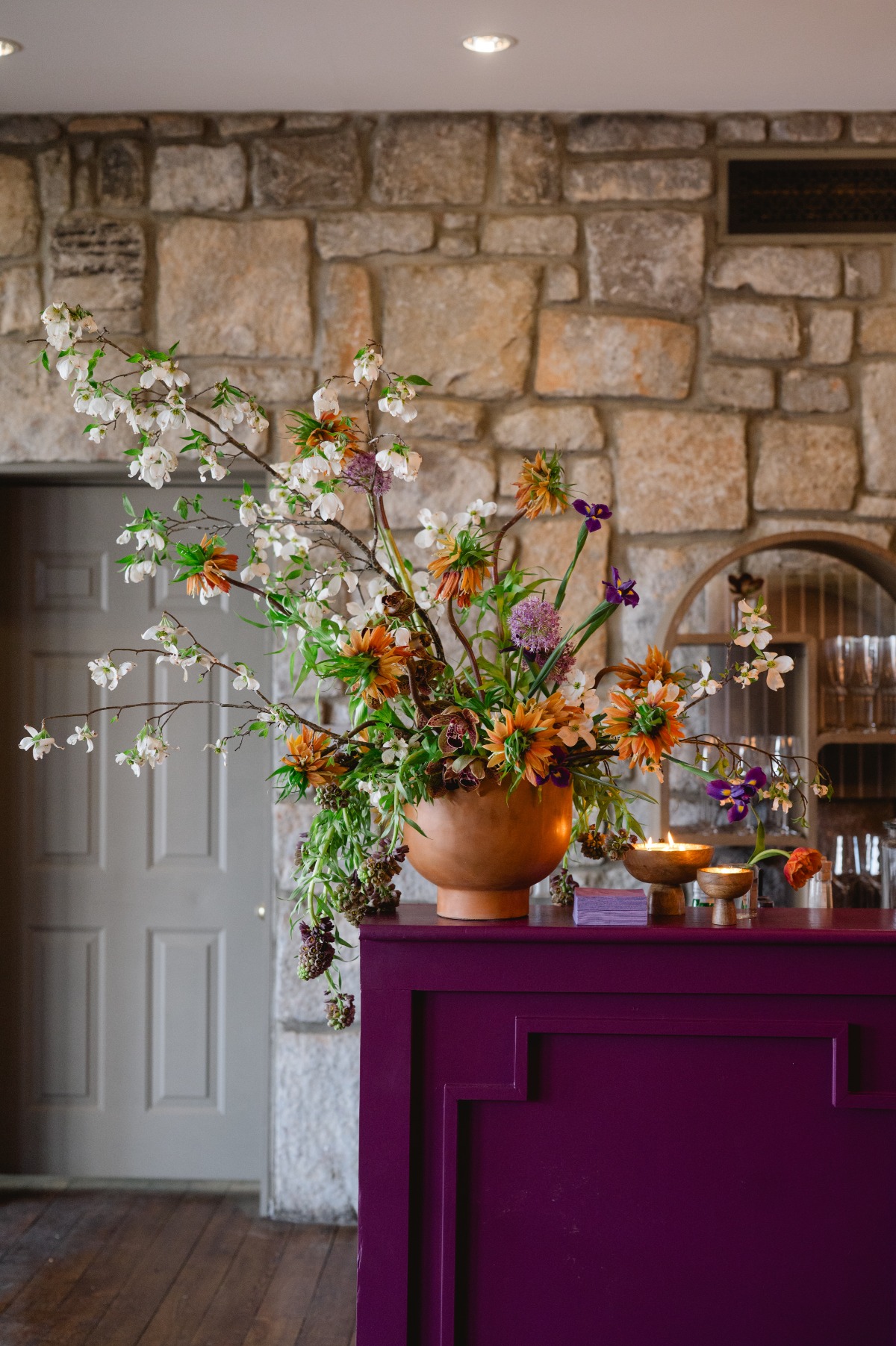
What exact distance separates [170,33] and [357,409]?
963 millimetres

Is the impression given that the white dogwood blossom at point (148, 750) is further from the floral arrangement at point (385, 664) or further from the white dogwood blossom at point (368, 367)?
the white dogwood blossom at point (368, 367)

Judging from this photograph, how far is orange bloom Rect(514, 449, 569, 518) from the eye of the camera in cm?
170

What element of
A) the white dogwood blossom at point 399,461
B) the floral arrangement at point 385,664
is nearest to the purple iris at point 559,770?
the floral arrangement at point 385,664

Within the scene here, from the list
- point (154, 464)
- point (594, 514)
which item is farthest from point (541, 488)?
point (154, 464)

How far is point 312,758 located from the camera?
1645 millimetres

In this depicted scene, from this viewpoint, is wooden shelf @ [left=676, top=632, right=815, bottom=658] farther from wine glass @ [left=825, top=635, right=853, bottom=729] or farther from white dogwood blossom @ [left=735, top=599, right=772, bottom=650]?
white dogwood blossom @ [left=735, top=599, right=772, bottom=650]

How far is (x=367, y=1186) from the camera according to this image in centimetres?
174

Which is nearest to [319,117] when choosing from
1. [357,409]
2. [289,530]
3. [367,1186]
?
[357,409]

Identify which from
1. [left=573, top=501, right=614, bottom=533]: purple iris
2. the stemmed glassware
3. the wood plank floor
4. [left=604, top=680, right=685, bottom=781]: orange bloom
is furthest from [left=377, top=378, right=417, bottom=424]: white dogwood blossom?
the wood plank floor

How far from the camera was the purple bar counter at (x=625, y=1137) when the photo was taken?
1746 millimetres

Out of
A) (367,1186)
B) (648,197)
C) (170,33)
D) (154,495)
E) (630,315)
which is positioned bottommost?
(367,1186)

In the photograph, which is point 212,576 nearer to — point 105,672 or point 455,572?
point 105,672

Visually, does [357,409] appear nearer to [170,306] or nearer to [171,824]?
[170,306]

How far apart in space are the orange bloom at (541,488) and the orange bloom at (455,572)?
125 mm
